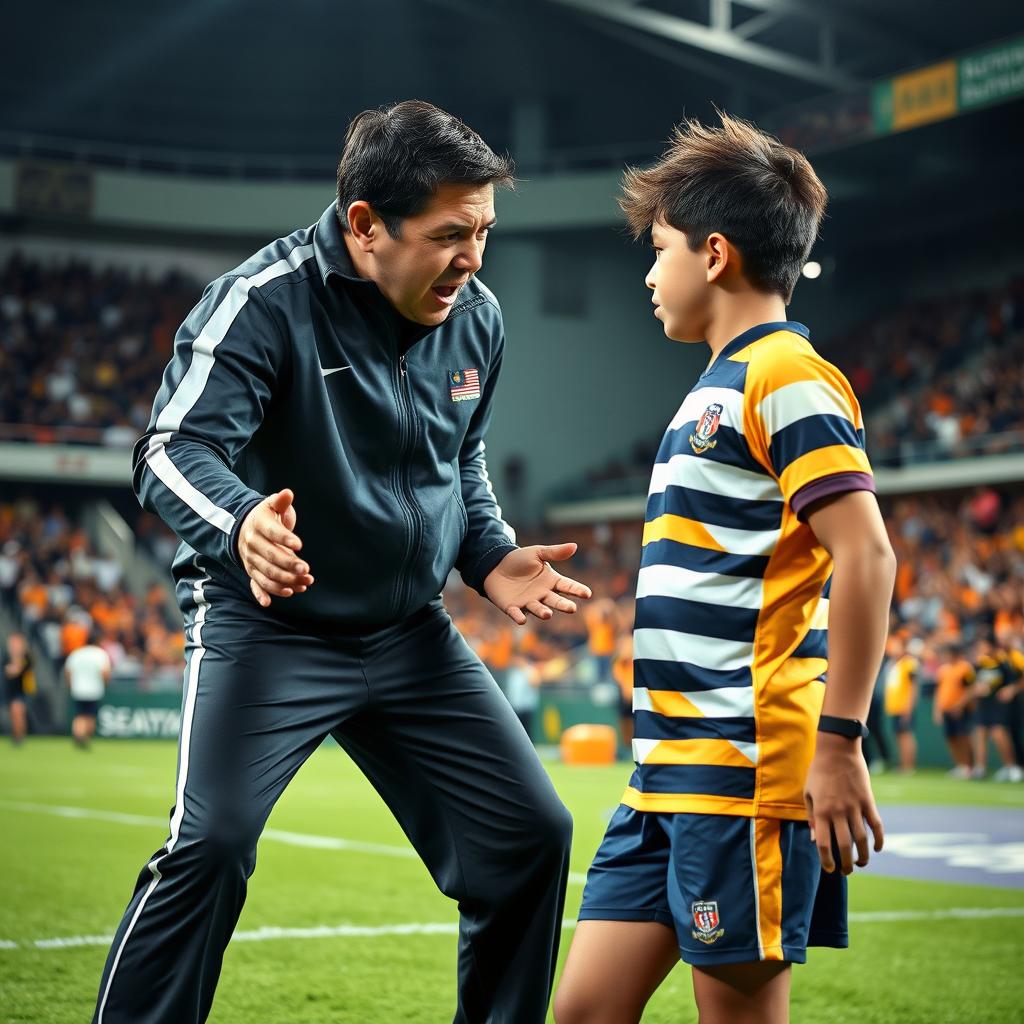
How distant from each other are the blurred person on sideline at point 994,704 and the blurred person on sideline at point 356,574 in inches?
550

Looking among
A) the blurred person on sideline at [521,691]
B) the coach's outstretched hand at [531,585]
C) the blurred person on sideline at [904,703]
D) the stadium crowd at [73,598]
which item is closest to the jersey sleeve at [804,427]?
the coach's outstretched hand at [531,585]

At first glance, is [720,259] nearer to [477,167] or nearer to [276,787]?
[477,167]

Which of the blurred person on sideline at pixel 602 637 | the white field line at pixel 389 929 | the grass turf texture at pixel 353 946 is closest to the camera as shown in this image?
the grass turf texture at pixel 353 946

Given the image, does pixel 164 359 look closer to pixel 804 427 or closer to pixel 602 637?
pixel 602 637

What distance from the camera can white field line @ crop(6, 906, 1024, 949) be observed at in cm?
623

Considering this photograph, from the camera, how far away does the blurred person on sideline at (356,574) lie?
3.28 metres

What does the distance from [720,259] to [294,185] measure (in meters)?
32.3

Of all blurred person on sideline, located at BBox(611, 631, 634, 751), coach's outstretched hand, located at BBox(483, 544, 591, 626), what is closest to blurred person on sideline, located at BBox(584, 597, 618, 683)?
blurred person on sideline, located at BBox(611, 631, 634, 751)

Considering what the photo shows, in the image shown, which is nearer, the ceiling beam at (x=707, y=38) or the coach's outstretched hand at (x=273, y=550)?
the coach's outstretched hand at (x=273, y=550)

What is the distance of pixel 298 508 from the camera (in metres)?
3.59

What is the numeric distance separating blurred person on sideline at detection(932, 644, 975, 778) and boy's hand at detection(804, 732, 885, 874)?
1574 centimetres

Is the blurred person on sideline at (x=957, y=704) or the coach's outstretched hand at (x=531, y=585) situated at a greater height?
the coach's outstretched hand at (x=531, y=585)

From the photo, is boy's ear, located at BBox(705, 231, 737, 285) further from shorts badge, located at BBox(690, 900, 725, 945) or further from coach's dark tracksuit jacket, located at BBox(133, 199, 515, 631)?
shorts badge, located at BBox(690, 900, 725, 945)

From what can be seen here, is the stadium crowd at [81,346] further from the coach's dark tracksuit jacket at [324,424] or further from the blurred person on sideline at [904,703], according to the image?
the coach's dark tracksuit jacket at [324,424]
